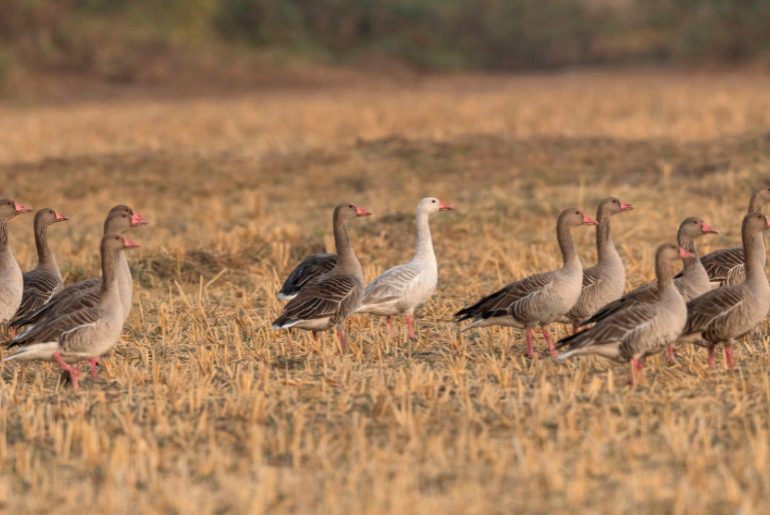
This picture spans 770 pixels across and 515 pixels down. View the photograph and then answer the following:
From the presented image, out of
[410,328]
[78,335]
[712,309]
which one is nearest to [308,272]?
[410,328]

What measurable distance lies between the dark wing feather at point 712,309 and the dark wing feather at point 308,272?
3.74 m

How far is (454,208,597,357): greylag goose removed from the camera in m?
10.2

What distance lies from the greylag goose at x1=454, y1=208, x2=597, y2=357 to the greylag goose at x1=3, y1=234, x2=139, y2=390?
109 inches

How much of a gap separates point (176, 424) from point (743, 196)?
1225 centimetres

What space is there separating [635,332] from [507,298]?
58.8 inches

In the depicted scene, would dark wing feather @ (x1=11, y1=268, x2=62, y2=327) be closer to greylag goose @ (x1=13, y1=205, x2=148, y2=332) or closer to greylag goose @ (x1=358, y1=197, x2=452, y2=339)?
greylag goose @ (x1=13, y1=205, x2=148, y2=332)

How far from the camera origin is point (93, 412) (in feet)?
28.5

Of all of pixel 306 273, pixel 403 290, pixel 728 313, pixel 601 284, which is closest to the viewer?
pixel 728 313

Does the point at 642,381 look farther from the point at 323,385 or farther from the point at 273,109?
the point at 273,109

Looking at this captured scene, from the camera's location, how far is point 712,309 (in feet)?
31.2

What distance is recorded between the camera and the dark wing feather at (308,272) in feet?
39.3

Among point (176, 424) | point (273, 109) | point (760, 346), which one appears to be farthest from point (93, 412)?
point (273, 109)

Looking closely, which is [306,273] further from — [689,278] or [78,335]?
[689,278]

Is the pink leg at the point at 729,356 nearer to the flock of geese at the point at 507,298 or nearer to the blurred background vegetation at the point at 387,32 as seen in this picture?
the flock of geese at the point at 507,298
